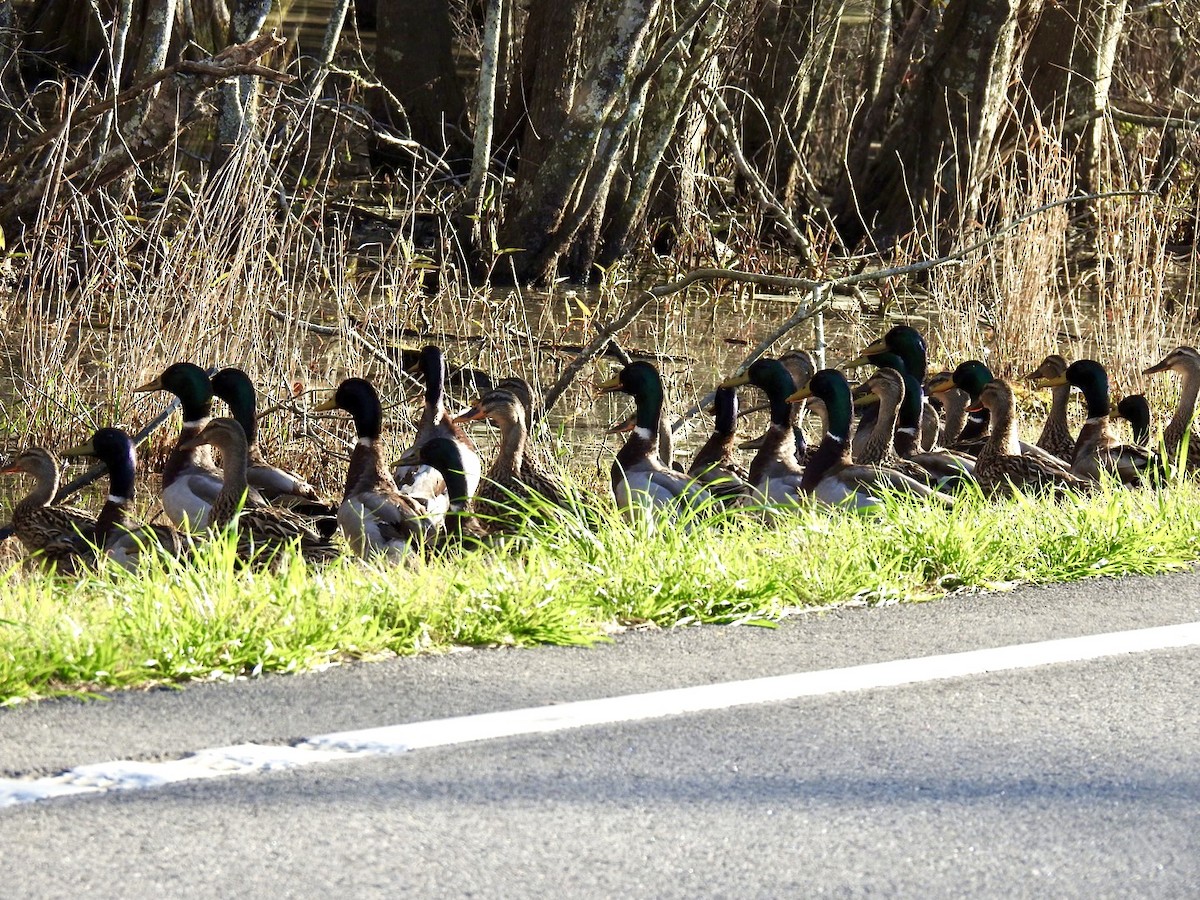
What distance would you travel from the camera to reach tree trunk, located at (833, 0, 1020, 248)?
17703mm

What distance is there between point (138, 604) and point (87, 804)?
1.27 m

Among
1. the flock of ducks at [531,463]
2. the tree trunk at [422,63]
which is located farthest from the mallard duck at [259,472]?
the tree trunk at [422,63]

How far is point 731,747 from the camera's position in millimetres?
4129

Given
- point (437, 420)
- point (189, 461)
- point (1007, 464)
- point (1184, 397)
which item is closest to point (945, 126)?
point (1184, 397)

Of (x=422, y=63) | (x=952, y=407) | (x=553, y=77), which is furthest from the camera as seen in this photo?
(x=422, y=63)

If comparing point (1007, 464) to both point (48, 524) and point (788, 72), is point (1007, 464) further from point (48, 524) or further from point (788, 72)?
point (788, 72)

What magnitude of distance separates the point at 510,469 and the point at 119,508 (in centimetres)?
184

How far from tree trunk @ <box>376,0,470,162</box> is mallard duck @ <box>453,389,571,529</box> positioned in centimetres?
1321

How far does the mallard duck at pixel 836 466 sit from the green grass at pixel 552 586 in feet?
4.80

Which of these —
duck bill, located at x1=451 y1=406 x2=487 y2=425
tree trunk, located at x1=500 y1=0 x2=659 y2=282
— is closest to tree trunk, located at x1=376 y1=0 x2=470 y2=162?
tree trunk, located at x1=500 y1=0 x2=659 y2=282

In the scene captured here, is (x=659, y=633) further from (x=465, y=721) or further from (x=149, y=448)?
(x=149, y=448)

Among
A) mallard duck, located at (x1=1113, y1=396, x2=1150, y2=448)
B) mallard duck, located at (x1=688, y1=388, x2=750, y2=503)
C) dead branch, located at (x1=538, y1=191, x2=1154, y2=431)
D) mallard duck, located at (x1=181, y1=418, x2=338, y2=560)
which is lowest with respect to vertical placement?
mallard duck, located at (x1=181, y1=418, x2=338, y2=560)

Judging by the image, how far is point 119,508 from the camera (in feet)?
26.2

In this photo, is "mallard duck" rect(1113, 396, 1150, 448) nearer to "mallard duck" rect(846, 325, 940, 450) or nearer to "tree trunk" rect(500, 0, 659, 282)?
"mallard duck" rect(846, 325, 940, 450)
